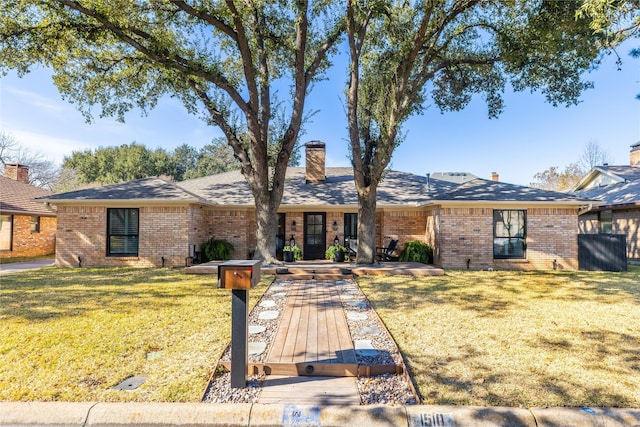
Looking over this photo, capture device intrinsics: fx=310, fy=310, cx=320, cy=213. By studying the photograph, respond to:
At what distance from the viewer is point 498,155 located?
67.3 feet

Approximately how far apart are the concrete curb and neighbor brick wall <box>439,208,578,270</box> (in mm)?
8709

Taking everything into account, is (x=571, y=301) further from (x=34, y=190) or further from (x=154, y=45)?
(x=34, y=190)

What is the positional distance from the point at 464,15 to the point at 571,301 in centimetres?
968

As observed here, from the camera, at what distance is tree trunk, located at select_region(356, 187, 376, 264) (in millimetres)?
10359

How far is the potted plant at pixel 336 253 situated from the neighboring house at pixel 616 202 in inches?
354

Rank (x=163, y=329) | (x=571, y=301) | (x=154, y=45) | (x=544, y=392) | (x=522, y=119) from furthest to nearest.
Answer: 1. (x=522, y=119)
2. (x=154, y=45)
3. (x=571, y=301)
4. (x=163, y=329)
5. (x=544, y=392)

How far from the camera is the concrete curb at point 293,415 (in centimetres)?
242

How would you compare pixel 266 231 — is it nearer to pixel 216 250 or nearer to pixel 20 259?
pixel 216 250

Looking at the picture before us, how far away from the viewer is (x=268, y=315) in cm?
519

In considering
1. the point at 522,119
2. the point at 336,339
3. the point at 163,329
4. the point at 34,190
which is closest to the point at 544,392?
the point at 336,339

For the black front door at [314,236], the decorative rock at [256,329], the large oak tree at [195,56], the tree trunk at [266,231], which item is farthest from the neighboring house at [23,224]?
the decorative rock at [256,329]

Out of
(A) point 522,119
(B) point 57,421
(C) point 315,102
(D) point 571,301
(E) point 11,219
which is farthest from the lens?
Result: (A) point 522,119

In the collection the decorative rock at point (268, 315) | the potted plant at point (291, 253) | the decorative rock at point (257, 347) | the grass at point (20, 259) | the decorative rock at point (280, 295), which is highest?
the potted plant at point (291, 253)

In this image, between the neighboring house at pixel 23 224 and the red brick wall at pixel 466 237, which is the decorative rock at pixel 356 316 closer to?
the red brick wall at pixel 466 237
